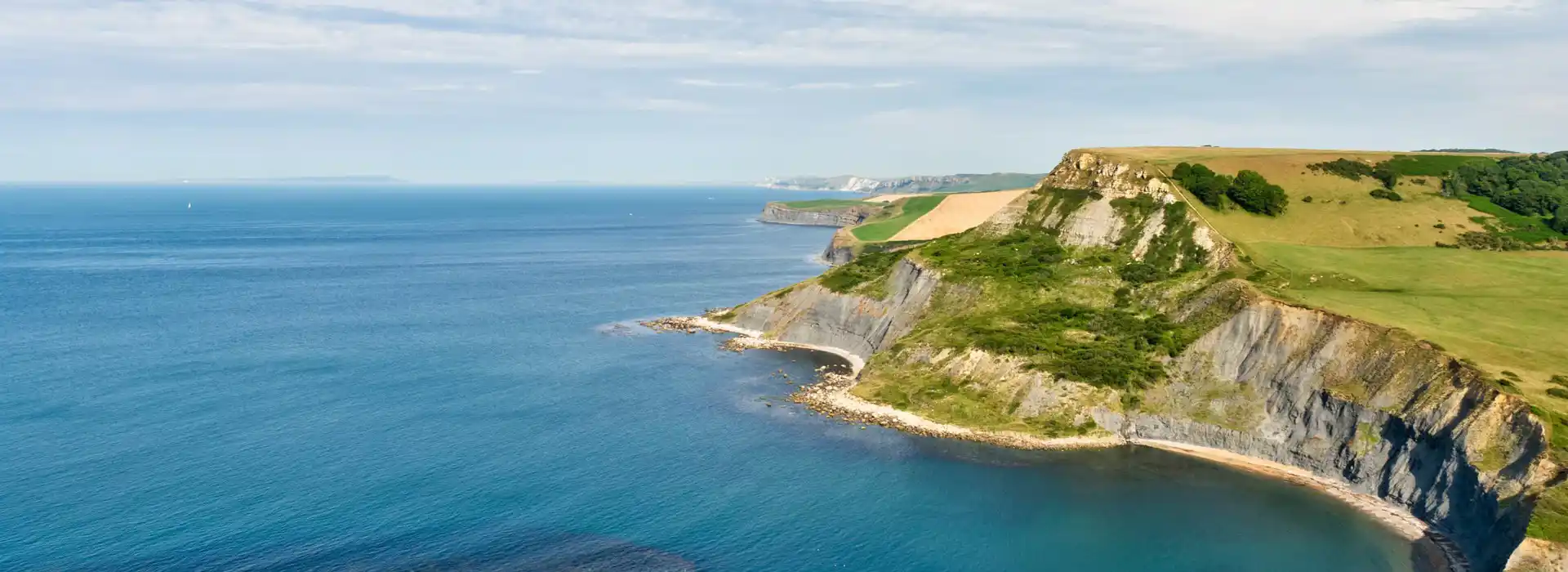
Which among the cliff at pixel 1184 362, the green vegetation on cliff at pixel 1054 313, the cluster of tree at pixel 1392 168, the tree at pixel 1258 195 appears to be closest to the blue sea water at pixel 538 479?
the cliff at pixel 1184 362

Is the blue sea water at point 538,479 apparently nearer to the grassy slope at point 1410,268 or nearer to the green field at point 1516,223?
the grassy slope at point 1410,268

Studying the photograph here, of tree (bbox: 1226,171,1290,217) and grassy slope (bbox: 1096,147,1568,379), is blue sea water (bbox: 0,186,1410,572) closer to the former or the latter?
grassy slope (bbox: 1096,147,1568,379)

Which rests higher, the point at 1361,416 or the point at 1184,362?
the point at 1184,362

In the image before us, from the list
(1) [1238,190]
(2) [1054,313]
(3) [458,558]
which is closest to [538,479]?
(3) [458,558]

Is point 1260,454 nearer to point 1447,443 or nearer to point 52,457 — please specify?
point 1447,443

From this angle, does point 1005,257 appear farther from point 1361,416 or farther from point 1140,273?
point 1361,416

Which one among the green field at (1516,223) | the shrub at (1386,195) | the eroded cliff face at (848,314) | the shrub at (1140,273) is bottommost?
the eroded cliff face at (848,314)

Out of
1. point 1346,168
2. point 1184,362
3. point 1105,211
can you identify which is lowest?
point 1184,362
